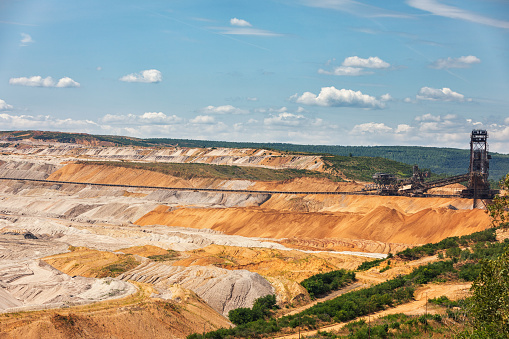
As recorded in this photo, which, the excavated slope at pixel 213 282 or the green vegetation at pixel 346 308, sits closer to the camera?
the green vegetation at pixel 346 308

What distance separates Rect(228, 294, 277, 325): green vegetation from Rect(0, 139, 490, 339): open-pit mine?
0.90 metres

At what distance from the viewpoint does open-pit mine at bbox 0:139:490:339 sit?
3394cm

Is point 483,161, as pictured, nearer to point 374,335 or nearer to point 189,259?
point 189,259

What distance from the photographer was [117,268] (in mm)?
48344

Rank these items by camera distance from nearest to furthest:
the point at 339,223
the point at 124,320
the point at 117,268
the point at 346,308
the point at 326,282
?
1. the point at 124,320
2. the point at 346,308
3. the point at 326,282
4. the point at 117,268
5. the point at 339,223

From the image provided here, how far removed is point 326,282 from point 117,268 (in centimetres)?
1798

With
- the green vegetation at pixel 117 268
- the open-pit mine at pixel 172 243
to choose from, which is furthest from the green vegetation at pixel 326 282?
the green vegetation at pixel 117 268

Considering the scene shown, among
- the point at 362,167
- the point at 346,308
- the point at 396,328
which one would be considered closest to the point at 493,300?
the point at 396,328

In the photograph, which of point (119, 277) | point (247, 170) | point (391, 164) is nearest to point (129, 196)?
point (247, 170)

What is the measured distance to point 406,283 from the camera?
38906mm

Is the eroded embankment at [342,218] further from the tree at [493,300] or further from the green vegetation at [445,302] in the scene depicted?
the tree at [493,300]

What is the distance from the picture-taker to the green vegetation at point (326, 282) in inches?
1715

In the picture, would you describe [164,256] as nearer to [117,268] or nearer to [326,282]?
[117,268]

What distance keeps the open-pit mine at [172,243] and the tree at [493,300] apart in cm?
1797
